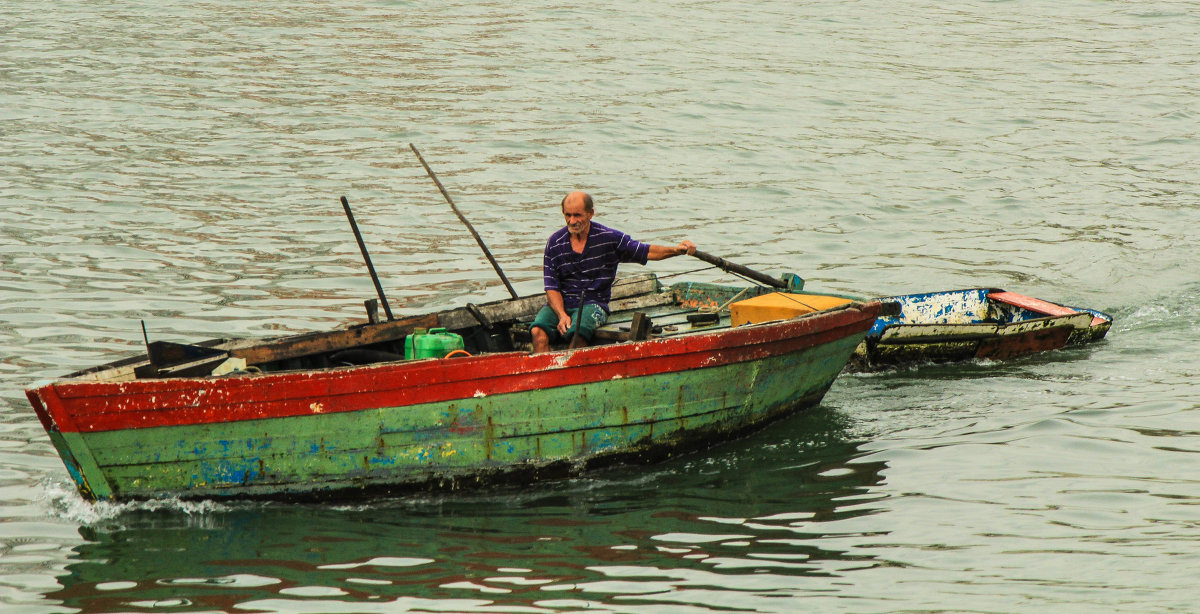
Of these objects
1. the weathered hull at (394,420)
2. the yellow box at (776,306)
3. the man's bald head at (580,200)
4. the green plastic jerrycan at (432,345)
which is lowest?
the weathered hull at (394,420)

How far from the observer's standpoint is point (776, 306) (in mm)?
9336

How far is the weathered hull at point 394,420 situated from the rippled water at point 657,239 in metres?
0.20

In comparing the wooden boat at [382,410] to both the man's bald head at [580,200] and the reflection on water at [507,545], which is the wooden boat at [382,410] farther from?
the man's bald head at [580,200]

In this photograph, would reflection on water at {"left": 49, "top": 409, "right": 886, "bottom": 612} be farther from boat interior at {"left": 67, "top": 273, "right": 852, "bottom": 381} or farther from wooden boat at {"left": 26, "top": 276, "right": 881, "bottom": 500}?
boat interior at {"left": 67, "top": 273, "right": 852, "bottom": 381}

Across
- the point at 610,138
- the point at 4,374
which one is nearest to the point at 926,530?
the point at 4,374

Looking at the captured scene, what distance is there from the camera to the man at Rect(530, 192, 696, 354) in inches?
341

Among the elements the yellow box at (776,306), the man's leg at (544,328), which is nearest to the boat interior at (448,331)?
the yellow box at (776,306)

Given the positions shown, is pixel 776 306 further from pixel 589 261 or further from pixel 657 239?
pixel 657 239

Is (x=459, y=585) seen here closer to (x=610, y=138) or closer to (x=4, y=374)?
(x=4, y=374)

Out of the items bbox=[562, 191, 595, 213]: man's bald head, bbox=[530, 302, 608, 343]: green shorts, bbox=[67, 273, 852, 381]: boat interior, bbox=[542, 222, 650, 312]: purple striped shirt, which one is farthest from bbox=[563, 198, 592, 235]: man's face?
bbox=[67, 273, 852, 381]: boat interior

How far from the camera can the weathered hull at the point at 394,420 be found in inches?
281

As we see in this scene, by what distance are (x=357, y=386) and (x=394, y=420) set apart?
322 mm

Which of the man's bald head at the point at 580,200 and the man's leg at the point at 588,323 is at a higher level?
the man's bald head at the point at 580,200

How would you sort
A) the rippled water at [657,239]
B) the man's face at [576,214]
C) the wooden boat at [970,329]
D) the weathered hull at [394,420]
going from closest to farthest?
the rippled water at [657,239]
the weathered hull at [394,420]
the man's face at [576,214]
the wooden boat at [970,329]
